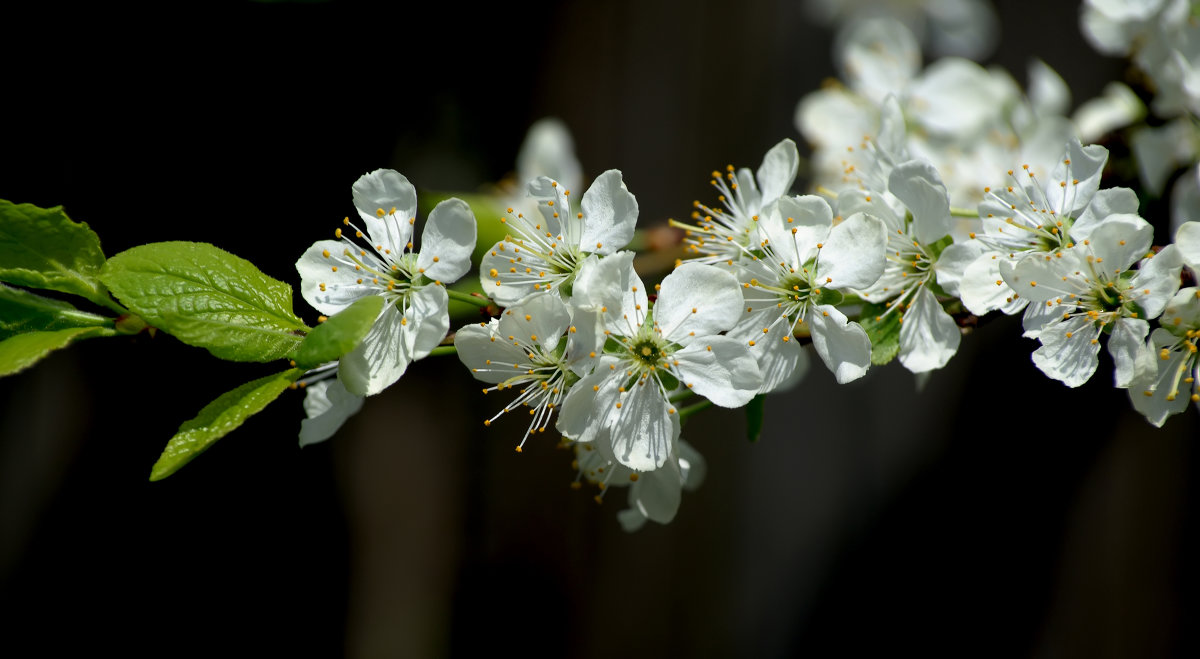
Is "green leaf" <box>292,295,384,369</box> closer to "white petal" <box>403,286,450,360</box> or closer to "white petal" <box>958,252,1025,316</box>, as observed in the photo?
"white petal" <box>403,286,450,360</box>

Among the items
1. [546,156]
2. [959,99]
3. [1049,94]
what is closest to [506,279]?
[546,156]

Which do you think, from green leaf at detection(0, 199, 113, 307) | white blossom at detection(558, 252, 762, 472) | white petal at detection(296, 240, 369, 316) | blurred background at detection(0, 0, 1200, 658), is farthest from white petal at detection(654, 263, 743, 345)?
blurred background at detection(0, 0, 1200, 658)

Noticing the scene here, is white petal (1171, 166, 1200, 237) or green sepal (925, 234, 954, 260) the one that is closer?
green sepal (925, 234, 954, 260)

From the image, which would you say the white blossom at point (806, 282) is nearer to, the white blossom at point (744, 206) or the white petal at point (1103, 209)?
the white blossom at point (744, 206)

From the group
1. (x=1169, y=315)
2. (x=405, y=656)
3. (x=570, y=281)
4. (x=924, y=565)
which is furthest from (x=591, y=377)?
(x=405, y=656)

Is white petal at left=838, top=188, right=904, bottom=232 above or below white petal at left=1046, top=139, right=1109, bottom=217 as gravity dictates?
below

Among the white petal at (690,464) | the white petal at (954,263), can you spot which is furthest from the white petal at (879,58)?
the white petal at (690,464)
